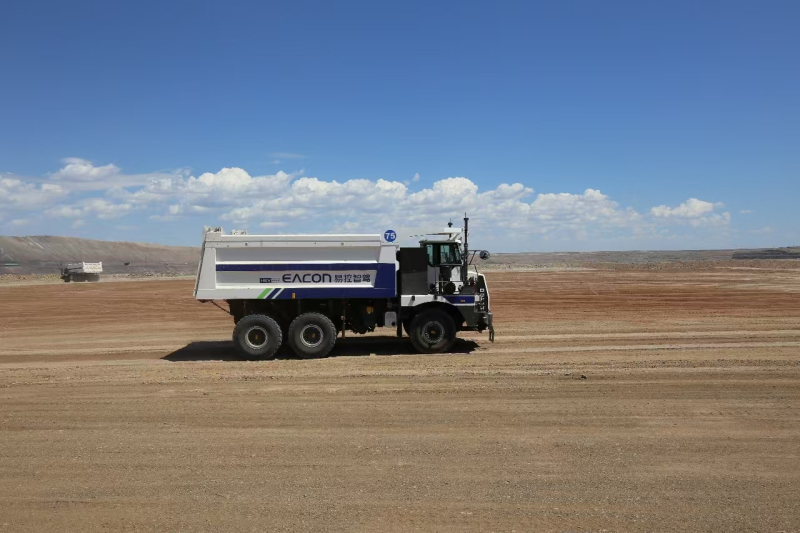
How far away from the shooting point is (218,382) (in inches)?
446

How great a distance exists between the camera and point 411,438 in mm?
7730

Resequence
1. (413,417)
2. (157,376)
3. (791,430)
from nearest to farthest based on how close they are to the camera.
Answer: (791,430)
(413,417)
(157,376)

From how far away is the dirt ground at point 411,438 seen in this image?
5.64 m

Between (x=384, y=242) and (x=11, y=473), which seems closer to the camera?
(x=11, y=473)

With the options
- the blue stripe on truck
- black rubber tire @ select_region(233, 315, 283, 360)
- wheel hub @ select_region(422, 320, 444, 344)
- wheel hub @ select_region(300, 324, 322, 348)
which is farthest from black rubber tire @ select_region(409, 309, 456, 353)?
black rubber tire @ select_region(233, 315, 283, 360)

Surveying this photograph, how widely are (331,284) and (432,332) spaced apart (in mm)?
2626

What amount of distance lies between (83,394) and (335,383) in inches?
168

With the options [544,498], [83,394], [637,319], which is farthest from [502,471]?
[637,319]

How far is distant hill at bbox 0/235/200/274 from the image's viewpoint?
108312mm

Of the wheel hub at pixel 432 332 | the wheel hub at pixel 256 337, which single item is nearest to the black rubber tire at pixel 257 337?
the wheel hub at pixel 256 337

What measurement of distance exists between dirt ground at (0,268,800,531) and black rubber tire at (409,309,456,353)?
19.6 inches

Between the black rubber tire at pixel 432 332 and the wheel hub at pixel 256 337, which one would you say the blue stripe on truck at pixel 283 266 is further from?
the black rubber tire at pixel 432 332

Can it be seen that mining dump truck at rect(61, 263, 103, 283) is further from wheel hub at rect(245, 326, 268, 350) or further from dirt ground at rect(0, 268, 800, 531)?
wheel hub at rect(245, 326, 268, 350)

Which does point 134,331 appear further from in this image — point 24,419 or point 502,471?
point 502,471
